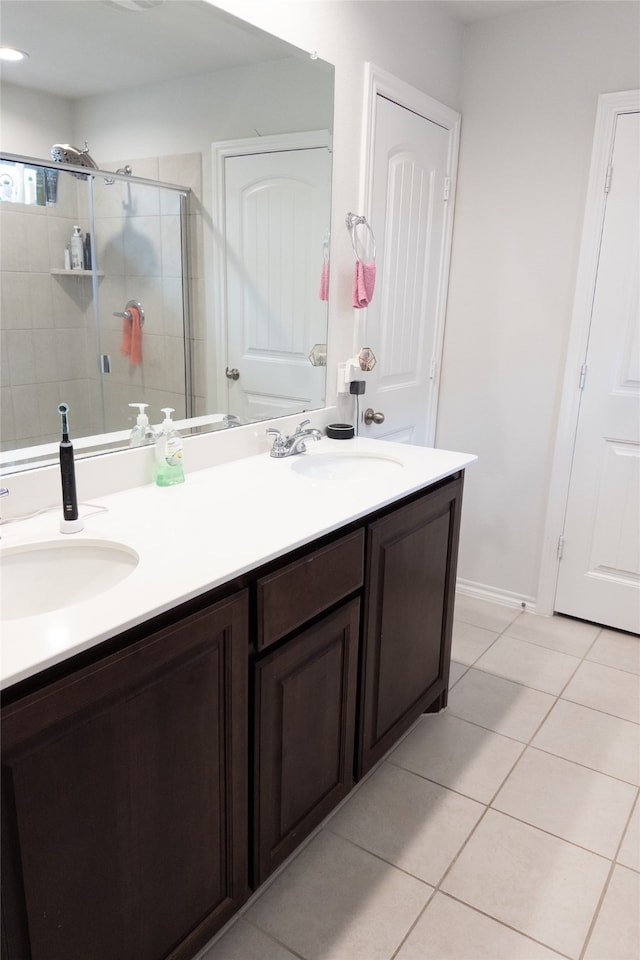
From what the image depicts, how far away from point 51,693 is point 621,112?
268cm

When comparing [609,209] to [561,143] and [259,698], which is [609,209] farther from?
[259,698]

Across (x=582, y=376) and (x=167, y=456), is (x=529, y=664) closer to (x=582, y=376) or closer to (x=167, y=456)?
(x=582, y=376)

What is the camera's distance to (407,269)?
2.71 metres

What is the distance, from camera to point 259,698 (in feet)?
4.49

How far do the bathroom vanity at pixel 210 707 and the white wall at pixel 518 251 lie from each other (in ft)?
3.53

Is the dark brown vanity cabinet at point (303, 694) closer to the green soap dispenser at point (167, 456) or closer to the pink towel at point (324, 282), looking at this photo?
the green soap dispenser at point (167, 456)

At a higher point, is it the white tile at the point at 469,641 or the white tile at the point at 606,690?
the white tile at the point at 606,690

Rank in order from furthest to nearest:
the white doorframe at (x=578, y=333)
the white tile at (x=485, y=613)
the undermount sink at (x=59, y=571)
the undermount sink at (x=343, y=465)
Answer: the white tile at (x=485, y=613) < the white doorframe at (x=578, y=333) < the undermount sink at (x=343, y=465) < the undermount sink at (x=59, y=571)

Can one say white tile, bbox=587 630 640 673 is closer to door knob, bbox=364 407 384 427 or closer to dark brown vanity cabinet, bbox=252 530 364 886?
door knob, bbox=364 407 384 427

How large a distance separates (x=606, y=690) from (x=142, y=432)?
190cm

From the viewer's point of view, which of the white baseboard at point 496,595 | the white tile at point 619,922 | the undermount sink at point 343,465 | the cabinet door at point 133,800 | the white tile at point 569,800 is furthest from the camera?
the white baseboard at point 496,595

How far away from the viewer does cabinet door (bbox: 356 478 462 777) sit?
5.76 feet

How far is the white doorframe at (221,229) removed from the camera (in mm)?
1831

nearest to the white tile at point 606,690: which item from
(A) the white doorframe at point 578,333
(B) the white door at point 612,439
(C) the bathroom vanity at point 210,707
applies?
(B) the white door at point 612,439
